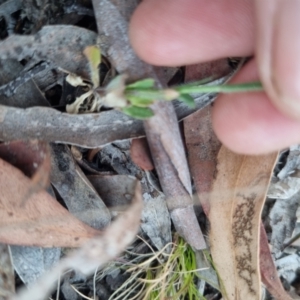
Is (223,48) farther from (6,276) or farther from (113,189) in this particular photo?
(6,276)

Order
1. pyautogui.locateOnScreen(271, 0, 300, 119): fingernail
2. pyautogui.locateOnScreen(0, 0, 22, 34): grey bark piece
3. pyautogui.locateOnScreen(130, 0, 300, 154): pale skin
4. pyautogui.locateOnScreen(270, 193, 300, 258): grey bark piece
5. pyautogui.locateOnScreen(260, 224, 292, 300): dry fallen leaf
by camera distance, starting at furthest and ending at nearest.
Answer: pyautogui.locateOnScreen(270, 193, 300, 258): grey bark piece < pyautogui.locateOnScreen(260, 224, 292, 300): dry fallen leaf < pyautogui.locateOnScreen(0, 0, 22, 34): grey bark piece < pyautogui.locateOnScreen(130, 0, 300, 154): pale skin < pyautogui.locateOnScreen(271, 0, 300, 119): fingernail

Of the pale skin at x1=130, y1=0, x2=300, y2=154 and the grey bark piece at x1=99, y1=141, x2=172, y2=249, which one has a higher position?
the pale skin at x1=130, y1=0, x2=300, y2=154

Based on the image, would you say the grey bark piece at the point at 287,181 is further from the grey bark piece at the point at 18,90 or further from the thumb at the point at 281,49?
the grey bark piece at the point at 18,90

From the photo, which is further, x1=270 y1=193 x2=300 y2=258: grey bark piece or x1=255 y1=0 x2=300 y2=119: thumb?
x1=270 y1=193 x2=300 y2=258: grey bark piece

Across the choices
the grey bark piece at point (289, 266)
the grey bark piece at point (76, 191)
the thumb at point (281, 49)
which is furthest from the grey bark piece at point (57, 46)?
the grey bark piece at point (289, 266)

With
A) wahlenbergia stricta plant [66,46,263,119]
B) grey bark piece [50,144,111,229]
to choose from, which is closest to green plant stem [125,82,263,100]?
wahlenbergia stricta plant [66,46,263,119]

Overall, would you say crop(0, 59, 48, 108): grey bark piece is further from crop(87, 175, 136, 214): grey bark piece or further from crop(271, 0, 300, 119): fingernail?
crop(271, 0, 300, 119): fingernail

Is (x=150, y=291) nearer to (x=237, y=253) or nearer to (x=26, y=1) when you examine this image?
(x=237, y=253)

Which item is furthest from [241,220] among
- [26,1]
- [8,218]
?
[26,1]

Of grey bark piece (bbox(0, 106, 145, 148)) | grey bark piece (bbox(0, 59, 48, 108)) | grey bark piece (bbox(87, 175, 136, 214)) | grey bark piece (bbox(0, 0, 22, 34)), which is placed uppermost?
grey bark piece (bbox(0, 0, 22, 34))
